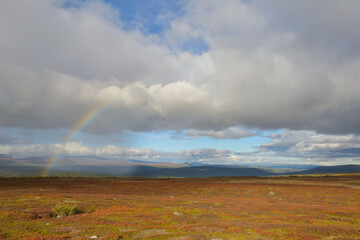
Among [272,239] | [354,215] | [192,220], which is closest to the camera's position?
[272,239]

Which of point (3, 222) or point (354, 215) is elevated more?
point (3, 222)

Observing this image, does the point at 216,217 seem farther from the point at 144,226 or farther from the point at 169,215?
the point at 144,226

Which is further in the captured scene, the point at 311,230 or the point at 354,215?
the point at 354,215

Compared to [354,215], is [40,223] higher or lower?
higher

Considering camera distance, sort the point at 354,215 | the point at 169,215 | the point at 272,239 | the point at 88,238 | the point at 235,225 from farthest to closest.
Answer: the point at 354,215, the point at 169,215, the point at 235,225, the point at 272,239, the point at 88,238

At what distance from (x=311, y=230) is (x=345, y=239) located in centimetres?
322

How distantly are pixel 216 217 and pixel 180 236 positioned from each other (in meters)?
9.26

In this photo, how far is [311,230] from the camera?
18.7 meters

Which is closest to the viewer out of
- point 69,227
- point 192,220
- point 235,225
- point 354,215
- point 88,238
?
point 88,238

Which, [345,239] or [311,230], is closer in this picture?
[345,239]

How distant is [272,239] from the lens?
15.7 m

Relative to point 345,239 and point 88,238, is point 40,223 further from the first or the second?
point 345,239

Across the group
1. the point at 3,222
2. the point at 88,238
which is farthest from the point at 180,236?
the point at 3,222

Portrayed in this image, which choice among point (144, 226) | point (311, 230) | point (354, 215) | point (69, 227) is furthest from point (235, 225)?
point (354, 215)
